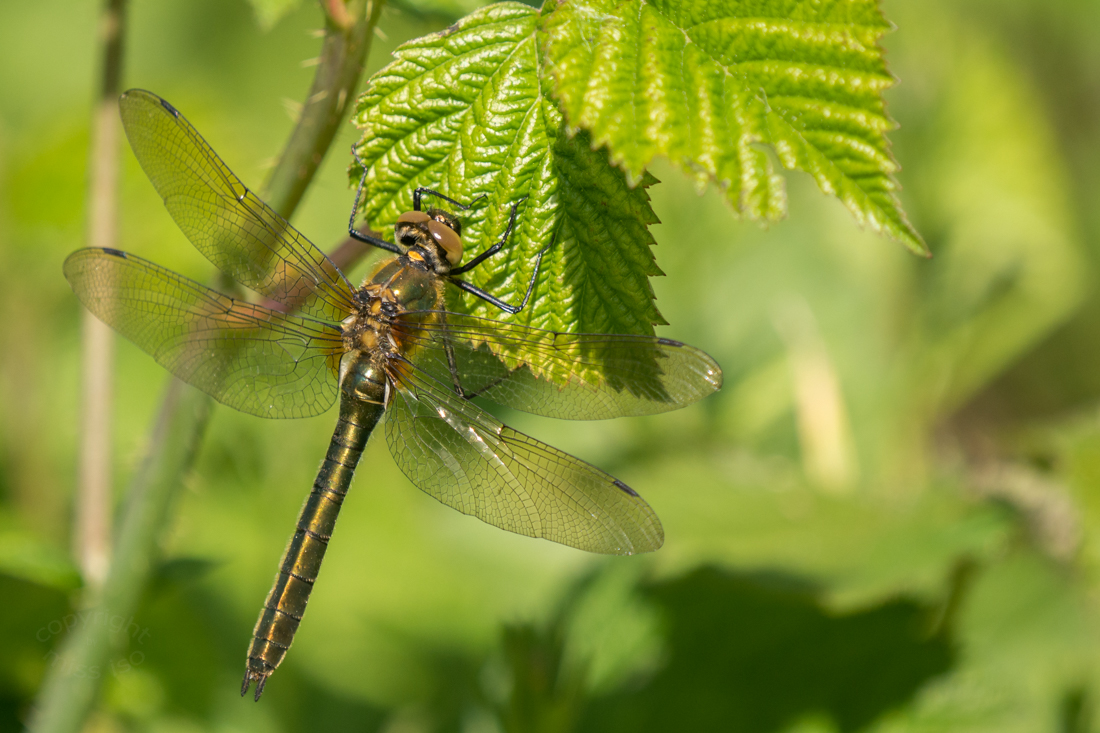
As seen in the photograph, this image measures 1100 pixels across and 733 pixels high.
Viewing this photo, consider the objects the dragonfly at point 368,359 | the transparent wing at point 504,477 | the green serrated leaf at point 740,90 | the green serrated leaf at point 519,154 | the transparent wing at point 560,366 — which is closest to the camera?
the green serrated leaf at point 740,90

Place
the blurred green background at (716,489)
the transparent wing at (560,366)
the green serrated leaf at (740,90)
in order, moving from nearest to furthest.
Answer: the green serrated leaf at (740,90) → the transparent wing at (560,366) → the blurred green background at (716,489)

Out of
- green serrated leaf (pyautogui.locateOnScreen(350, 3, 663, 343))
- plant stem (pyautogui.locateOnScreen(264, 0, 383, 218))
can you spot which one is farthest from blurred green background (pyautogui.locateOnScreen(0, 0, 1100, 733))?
green serrated leaf (pyautogui.locateOnScreen(350, 3, 663, 343))

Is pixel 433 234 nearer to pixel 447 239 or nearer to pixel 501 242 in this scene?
pixel 447 239

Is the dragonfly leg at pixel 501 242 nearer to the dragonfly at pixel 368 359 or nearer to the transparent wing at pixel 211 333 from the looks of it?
the dragonfly at pixel 368 359

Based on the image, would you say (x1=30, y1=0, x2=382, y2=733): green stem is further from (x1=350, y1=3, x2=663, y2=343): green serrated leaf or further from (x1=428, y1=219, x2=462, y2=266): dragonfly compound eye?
(x1=428, y1=219, x2=462, y2=266): dragonfly compound eye

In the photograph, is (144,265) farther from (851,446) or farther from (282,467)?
(851,446)

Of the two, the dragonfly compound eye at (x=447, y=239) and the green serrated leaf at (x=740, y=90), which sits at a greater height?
the green serrated leaf at (x=740, y=90)

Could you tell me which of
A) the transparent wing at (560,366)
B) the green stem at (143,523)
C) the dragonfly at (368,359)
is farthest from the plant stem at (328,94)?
the transparent wing at (560,366)
